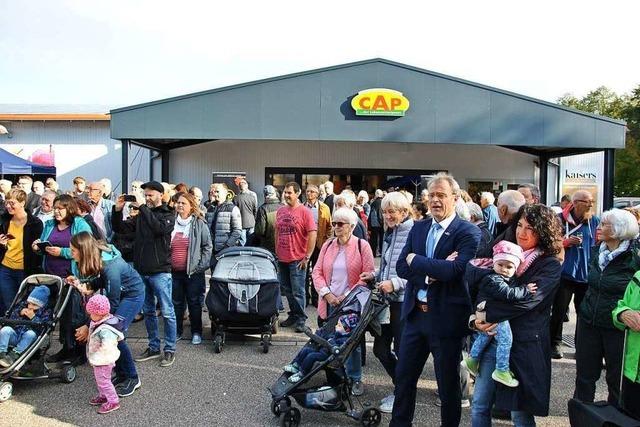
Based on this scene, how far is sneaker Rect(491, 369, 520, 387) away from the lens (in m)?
2.97

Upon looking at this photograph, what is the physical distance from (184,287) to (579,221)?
4.60m

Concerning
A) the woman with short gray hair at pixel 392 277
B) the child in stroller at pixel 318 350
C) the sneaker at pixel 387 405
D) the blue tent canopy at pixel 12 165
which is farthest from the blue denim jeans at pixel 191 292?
the blue tent canopy at pixel 12 165

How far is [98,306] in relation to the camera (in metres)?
4.20

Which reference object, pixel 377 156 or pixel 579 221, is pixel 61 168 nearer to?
pixel 377 156

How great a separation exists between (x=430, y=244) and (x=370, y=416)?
1440 mm

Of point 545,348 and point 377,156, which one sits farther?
point 377,156

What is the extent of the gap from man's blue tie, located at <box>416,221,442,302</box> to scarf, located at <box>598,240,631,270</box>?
1324 millimetres

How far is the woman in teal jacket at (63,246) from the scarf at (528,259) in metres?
4.16

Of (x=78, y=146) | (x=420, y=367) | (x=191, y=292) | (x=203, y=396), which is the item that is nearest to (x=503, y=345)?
(x=420, y=367)

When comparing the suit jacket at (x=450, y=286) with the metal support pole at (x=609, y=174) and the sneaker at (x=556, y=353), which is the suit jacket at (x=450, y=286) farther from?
the metal support pole at (x=609, y=174)

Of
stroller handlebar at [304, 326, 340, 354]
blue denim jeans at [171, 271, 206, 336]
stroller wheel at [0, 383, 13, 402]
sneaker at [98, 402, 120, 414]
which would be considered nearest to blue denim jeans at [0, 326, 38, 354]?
stroller wheel at [0, 383, 13, 402]

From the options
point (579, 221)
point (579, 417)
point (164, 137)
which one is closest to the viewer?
point (579, 417)

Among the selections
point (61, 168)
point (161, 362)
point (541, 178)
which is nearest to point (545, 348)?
point (161, 362)

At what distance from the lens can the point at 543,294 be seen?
298cm
